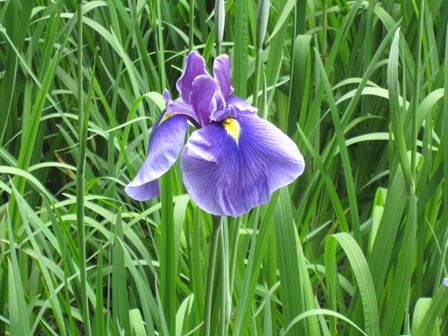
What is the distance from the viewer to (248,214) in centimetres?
215

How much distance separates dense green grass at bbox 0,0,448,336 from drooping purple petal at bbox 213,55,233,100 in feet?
0.17

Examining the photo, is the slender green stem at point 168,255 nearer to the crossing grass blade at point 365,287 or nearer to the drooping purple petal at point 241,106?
the drooping purple petal at point 241,106

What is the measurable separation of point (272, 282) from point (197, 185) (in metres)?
0.94

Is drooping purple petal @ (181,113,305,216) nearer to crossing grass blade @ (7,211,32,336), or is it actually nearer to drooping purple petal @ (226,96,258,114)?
drooping purple petal @ (226,96,258,114)

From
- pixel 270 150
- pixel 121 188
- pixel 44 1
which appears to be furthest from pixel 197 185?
pixel 44 1

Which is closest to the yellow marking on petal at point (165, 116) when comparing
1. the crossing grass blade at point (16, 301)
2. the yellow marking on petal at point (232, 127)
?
the yellow marking on petal at point (232, 127)

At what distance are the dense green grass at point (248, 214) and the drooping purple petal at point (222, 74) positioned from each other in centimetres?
5

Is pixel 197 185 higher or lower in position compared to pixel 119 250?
higher

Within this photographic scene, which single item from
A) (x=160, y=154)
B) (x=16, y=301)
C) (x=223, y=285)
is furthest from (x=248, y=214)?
(x=160, y=154)

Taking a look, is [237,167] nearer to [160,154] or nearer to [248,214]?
[160,154]

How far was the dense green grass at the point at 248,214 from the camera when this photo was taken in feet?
4.96

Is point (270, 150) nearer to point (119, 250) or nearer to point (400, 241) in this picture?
point (119, 250)

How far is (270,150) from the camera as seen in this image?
109 centimetres

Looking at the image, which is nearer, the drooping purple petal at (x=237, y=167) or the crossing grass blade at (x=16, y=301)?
the drooping purple petal at (x=237, y=167)
